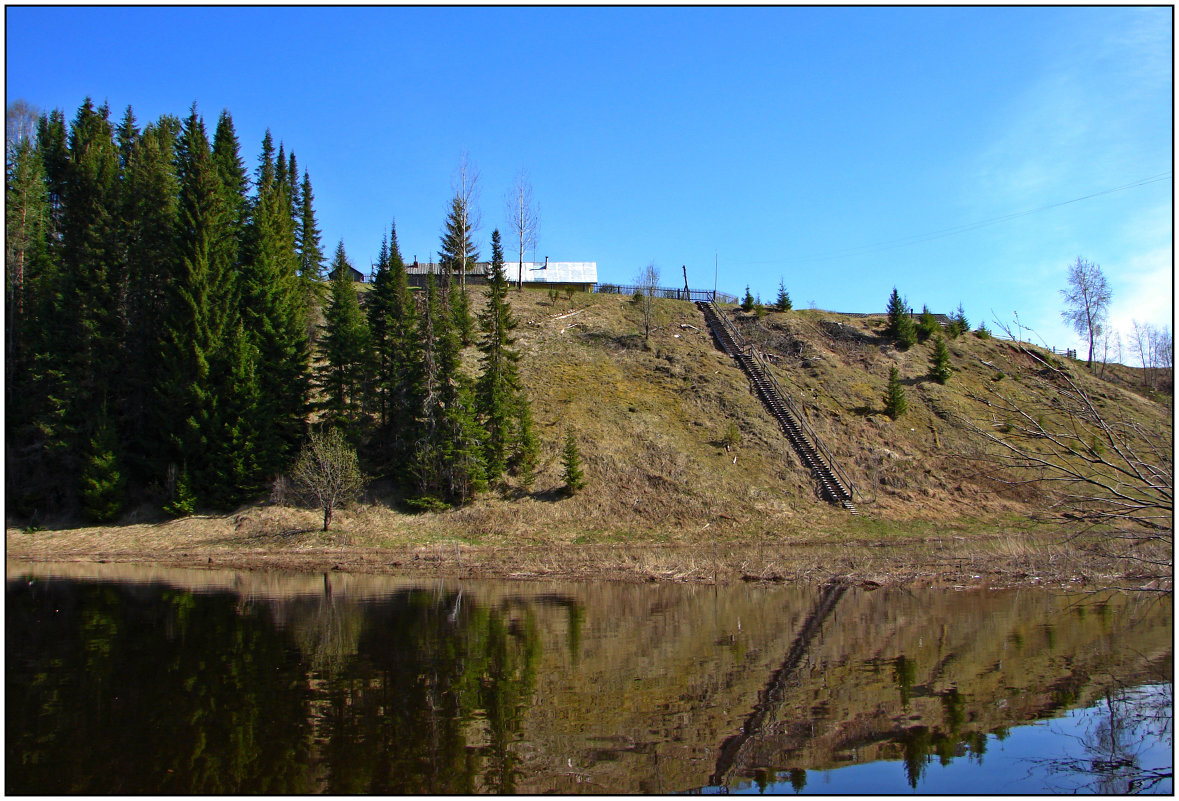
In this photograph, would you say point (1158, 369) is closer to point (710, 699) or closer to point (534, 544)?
point (534, 544)

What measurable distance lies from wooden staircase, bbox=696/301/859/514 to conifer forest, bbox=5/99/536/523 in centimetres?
1682

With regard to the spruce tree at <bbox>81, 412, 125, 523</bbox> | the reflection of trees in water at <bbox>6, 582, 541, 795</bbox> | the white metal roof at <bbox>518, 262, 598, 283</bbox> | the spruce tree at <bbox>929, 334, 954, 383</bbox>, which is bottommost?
the reflection of trees in water at <bbox>6, 582, 541, 795</bbox>

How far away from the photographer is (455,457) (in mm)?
37875

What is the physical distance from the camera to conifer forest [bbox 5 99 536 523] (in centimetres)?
3778

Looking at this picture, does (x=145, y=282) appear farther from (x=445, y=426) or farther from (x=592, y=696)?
(x=592, y=696)

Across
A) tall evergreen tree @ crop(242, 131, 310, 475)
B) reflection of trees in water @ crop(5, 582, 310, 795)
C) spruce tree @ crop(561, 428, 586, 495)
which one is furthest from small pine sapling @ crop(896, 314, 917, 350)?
reflection of trees in water @ crop(5, 582, 310, 795)

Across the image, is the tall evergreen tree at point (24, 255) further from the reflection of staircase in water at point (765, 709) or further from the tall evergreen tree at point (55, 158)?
the reflection of staircase in water at point (765, 709)

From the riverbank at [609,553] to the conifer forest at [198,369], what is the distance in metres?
3.43

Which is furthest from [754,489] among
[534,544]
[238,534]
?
[238,534]

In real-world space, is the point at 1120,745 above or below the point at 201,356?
below

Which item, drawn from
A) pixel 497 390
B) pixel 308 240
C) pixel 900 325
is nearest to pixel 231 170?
pixel 308 240

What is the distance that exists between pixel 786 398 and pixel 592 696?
39.4 metres

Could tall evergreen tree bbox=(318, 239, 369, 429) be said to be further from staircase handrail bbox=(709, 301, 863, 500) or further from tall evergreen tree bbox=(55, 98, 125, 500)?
staircase handrail bbox=(709, 301, 863, 500)

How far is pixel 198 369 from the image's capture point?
39.0m
